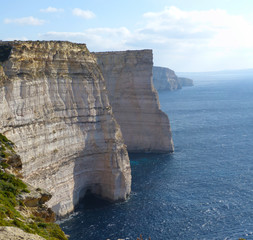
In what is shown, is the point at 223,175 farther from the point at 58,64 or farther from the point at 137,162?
the point at 58,64

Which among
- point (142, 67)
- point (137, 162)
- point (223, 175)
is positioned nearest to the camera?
point (223, 175)

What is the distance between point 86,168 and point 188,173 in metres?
21.0

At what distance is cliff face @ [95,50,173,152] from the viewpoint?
7919 centimetres

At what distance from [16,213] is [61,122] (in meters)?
26.3

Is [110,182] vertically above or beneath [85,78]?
beneath

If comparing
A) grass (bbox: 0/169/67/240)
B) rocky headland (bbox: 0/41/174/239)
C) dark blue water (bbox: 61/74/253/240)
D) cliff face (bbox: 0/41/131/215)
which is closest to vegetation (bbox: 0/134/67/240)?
grass (bbox: 0/169/67/240)

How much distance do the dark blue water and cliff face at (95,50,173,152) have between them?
4.40 metres

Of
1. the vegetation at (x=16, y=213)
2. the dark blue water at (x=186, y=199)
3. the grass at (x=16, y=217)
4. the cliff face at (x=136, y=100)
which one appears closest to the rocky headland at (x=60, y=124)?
the vegetation at (x=16, y=213)

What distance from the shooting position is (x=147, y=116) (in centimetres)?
8019

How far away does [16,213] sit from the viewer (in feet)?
71.2

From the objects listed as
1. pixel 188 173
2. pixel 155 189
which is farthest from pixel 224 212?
pixel 188 173

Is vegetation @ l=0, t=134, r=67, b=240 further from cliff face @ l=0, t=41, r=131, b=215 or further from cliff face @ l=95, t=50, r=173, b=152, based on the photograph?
cliff face @ l=95, t=50, r=173, b=152

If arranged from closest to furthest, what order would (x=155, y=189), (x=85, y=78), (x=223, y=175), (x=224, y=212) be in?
(x=224, y=212) < (x=85, y=78) < (x=155, y=189) < (x=223, y=175)

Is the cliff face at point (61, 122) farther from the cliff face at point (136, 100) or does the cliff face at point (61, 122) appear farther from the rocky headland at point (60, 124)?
the cliff face at point (136, 100)
